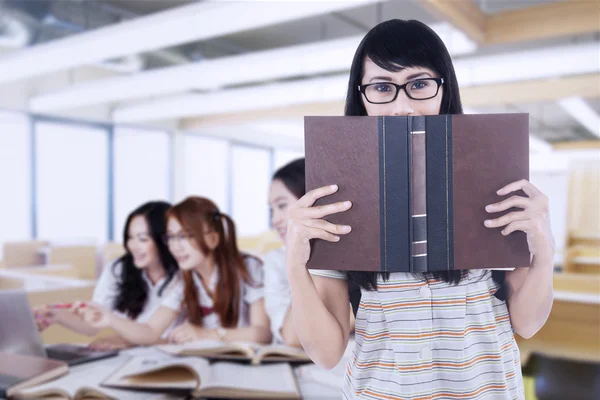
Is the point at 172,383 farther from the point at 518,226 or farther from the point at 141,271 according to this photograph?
the point at 141,271

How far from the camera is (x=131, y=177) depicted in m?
7.72

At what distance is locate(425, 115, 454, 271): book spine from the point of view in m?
0.78

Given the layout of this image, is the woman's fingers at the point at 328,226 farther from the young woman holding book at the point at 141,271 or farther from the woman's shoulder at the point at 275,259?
the young woman holding book at the point at 141,271

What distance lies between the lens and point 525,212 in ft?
2.53

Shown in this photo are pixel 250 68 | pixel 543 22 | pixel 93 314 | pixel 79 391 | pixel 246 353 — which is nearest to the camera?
pixel 79 391

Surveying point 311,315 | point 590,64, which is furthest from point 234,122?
point 311,315

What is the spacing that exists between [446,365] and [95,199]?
7028 mm

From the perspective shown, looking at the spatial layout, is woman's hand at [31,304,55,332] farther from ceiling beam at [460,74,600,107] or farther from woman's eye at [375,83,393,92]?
ceiling beam at [460,74,600,107]

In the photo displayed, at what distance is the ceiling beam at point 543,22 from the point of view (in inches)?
130

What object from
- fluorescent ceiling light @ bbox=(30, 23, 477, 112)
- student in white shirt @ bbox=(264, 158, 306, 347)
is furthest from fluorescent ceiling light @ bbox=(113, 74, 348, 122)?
student in white shirt @ bbox=(264, 158, 306, 347)

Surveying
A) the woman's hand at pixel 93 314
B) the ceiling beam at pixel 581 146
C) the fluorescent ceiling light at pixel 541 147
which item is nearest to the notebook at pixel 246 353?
the woman's hand at pixel 93 314

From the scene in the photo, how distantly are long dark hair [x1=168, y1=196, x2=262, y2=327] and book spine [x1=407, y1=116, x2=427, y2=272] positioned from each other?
1.66 m

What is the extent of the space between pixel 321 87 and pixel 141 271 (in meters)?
2.41

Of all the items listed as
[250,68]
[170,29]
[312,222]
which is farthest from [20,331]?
[250,68]
